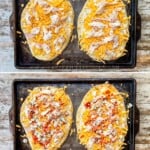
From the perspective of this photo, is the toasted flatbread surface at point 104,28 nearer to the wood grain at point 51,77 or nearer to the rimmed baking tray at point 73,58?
the rimmed baking tray at point 73,58

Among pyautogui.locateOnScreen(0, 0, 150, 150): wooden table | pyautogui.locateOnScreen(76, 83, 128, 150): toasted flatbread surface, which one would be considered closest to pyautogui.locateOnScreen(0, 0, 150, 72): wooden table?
pyautogui.locateOnScreen(0, 0, 150, 150): wooden table

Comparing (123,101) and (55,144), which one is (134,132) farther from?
(55,144)

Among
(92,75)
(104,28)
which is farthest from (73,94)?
(104,28)

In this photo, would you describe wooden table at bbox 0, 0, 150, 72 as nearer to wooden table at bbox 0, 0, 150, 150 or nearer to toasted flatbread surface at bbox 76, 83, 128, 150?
wooden table at bbox 0, 0, 150, 150

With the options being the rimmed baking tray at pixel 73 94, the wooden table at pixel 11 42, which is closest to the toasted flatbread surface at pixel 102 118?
the rimmed baking tray at pixel 73 94

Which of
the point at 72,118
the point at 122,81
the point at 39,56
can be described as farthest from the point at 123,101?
the point at 39,56

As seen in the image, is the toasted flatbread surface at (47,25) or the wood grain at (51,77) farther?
the wood grain at (51,77)

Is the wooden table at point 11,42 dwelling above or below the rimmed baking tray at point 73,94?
above

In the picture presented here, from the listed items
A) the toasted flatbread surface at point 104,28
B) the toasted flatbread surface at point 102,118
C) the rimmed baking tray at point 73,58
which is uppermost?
the toasted flatbread surface at point 104,28
